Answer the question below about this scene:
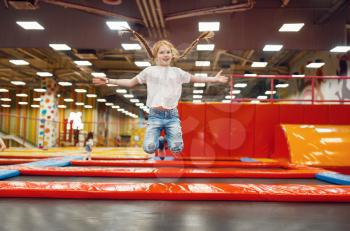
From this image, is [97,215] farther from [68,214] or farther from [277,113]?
[277,113]

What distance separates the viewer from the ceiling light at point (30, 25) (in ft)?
27.7

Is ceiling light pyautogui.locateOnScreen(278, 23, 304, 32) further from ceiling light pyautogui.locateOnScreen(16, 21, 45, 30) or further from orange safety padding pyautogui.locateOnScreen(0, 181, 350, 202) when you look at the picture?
orange safety padding pyautogui.locateOnScreen(0, 181, 350, 202)

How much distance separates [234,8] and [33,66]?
1040 cm

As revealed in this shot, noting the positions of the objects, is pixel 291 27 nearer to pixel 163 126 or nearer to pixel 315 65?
pixel 315 65

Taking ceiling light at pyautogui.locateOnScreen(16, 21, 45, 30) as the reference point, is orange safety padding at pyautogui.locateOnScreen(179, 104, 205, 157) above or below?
below

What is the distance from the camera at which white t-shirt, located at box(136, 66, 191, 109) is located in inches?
116

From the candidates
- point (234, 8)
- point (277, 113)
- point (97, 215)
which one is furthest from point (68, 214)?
point (234, 8)

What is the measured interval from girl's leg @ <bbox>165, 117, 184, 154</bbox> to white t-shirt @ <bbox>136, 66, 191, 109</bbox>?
15cm

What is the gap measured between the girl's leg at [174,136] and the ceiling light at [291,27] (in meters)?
6.44

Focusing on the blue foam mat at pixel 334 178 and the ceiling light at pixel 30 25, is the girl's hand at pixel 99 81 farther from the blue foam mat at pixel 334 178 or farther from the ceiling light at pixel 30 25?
the ceiling light at pixel 30 25

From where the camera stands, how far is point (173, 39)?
8.60 metres

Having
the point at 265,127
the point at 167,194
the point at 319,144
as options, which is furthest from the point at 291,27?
the point at 167,194

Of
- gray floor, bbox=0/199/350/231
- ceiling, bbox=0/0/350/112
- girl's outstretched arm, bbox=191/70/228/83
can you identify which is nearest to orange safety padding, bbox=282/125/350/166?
girl's outstretched arm, bbox=191/70/228/83

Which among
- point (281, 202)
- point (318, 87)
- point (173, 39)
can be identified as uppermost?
point (173, 39)
